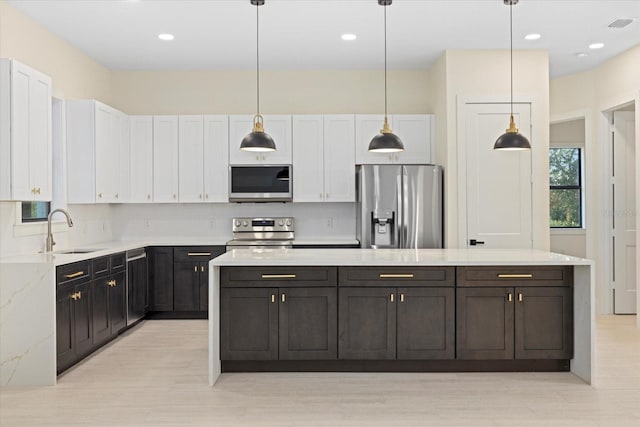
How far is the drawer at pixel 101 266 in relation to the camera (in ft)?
15.9

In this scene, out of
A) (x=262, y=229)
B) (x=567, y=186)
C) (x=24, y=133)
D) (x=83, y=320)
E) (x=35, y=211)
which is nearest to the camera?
(x=24, y=133)

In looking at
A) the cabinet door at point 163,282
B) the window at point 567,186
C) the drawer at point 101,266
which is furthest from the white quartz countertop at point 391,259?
the window at point 567,186

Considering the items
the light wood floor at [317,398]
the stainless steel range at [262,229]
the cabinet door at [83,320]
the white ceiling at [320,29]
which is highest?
the white ceiling at [320,29]

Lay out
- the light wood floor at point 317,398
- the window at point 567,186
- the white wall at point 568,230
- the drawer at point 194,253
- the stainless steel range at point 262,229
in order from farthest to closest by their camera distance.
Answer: the window at point 567,186 < the white wall at point 568,230 < the stainless steel range at point 262,229 < the drawer at point 194,253 < the light wood floor at point 317,398

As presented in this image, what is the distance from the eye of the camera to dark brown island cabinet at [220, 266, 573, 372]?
4.15m

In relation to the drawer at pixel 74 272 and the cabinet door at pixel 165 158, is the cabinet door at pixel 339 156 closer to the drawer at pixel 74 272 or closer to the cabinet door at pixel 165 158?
the cabinet door at pixel 165 158

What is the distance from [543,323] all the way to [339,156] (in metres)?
3.18

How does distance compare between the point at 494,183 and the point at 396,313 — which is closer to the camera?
the point at 396,313

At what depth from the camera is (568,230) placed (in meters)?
8.16

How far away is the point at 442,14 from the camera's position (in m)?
4.94

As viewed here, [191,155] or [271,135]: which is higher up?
[271,135]

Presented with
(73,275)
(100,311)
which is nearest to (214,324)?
(73,275)

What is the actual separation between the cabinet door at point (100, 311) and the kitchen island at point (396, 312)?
53.0 inches

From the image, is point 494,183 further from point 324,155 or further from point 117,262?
point 117,262
